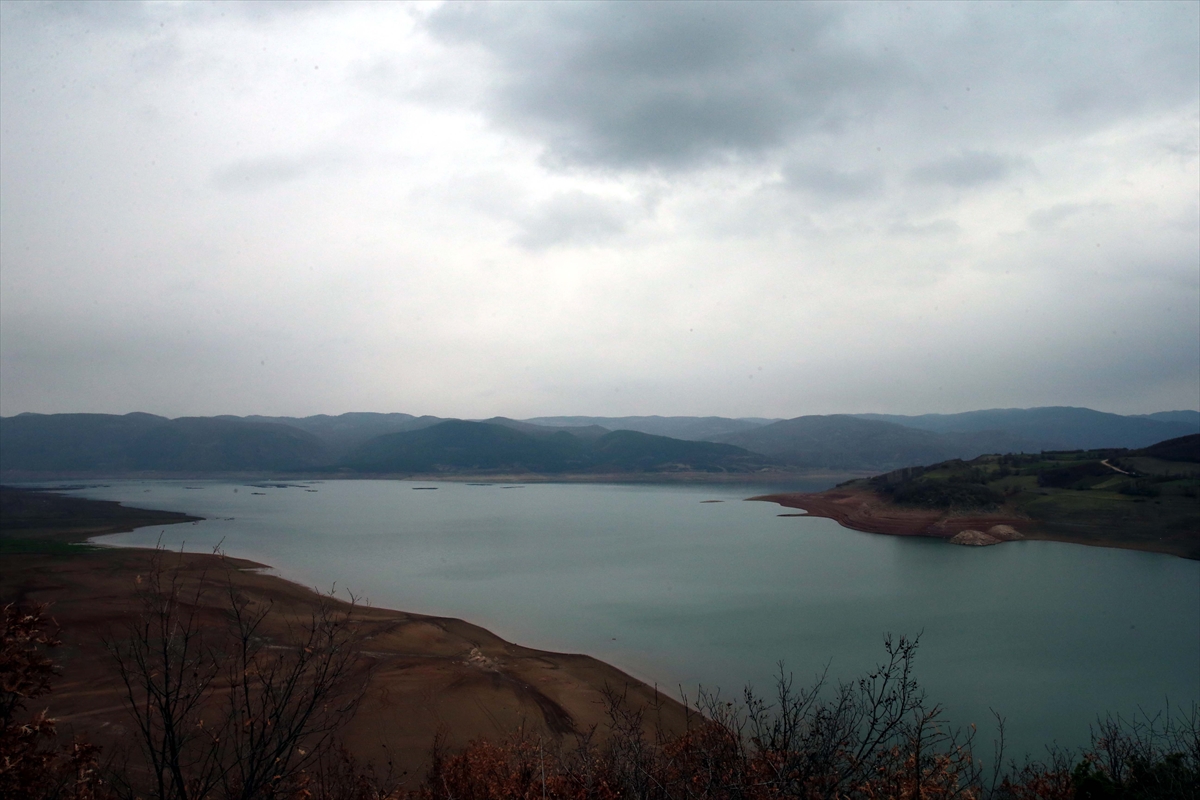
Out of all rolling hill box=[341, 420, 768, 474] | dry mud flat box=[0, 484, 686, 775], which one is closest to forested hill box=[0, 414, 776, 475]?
rolling hill box=[341, 420, 768, 474]

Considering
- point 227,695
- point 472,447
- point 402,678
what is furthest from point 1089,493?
point 472,447

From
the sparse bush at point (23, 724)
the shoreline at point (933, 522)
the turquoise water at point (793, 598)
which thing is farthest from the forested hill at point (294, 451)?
the sparse bush at point (23, 724)

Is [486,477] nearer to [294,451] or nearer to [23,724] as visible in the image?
[294,451]

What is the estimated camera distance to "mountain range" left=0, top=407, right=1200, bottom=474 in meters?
98.2

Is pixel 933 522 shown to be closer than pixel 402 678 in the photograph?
No

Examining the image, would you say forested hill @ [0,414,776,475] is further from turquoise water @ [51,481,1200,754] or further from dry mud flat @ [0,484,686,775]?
dry mud flat @ [0,484,686,775]

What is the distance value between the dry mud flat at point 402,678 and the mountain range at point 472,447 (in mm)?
82118

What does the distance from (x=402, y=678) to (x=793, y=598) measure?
11.3 meters

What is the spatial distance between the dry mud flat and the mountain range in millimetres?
82118

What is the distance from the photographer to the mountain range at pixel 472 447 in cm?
9819

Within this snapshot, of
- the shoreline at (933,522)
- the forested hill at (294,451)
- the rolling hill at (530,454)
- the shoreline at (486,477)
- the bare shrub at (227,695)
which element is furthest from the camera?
the rolling hill at (530,454)

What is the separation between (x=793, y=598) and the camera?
58.7ft

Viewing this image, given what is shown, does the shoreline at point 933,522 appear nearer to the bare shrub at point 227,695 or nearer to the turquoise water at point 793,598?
the turquoise water at point 793,598

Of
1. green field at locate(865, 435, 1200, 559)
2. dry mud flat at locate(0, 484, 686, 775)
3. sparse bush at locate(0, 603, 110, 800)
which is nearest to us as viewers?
sparse bush at locate(0, 603, 110, 800)
